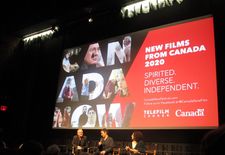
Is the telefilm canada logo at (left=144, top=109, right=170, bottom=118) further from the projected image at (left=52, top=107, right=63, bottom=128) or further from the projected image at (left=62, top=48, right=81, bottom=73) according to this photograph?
the projected image at (left=52, top=107, right=63, bottom=128)

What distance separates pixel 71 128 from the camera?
6.89 metres

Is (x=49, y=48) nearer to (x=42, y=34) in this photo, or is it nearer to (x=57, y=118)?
(x=42, y=34)

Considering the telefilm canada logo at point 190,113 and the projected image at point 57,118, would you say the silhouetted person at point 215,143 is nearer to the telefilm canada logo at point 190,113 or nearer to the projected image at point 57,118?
the telefilm canada logo at point 190,113

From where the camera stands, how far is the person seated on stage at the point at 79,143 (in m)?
6.26

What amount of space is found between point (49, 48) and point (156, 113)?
15.0 feet

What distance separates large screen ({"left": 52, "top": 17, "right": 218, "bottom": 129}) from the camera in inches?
197

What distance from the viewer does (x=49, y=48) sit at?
8672 millimetres

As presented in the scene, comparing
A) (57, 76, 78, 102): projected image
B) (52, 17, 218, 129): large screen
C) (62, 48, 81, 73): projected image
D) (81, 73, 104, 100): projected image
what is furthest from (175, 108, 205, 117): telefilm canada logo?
(62, 48, 81, 73): projected image

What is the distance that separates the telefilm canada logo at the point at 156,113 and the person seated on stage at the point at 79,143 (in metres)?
1.66

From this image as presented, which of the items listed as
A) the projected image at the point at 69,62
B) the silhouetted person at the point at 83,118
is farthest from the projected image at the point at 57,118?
the projected image at the point at 69,62

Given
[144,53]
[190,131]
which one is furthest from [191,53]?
[190,131]

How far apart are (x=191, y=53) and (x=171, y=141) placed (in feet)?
5.56

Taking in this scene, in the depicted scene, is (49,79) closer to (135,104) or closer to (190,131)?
(135,104)

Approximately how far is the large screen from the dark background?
0.85 ft
